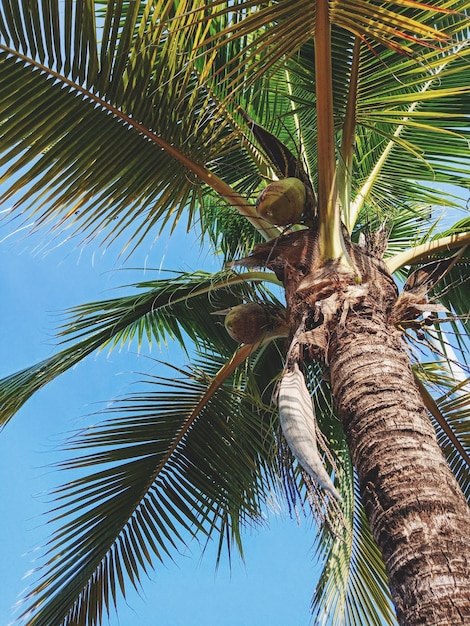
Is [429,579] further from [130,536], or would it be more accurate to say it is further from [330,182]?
[130,536]

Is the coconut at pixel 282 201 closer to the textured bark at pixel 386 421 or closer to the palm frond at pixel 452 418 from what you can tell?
the textured bark at pixel 386 421

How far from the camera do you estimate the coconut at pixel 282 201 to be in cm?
265

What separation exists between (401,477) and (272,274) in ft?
6.18

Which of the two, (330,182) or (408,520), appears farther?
(330,182)

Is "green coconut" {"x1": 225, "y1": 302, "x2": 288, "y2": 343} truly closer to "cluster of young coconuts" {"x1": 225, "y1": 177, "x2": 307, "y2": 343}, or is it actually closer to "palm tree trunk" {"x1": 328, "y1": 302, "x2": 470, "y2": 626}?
"cluster of young coconuts" {"x1": 225, "y1": 177, "x2": 307, "y2": 343}

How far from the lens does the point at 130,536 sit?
155 inches

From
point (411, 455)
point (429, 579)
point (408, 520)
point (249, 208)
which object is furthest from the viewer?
point (249, 208)

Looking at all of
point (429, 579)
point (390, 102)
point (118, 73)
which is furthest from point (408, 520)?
point (118, 73)

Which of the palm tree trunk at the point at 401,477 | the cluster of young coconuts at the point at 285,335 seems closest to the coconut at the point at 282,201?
the cluster of young coconuts at the point at 285,335

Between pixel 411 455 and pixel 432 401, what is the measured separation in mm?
1989

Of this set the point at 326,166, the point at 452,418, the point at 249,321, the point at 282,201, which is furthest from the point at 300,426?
the point at 452,418

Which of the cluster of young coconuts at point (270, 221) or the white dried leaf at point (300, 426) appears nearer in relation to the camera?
the white dried leaf at point (300, 426)

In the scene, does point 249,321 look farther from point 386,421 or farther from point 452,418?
point 452,418

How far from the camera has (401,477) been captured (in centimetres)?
189
